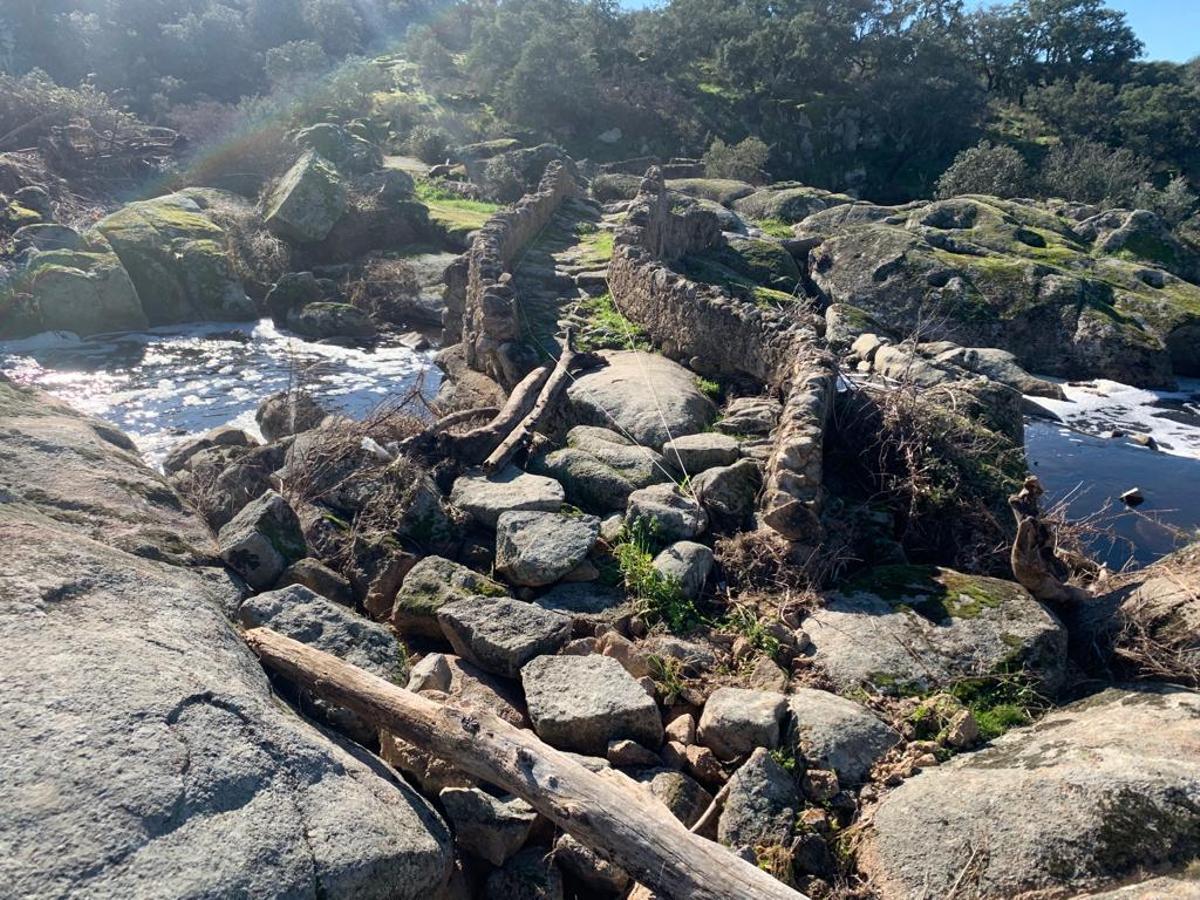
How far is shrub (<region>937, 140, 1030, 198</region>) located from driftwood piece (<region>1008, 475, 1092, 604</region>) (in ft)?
106

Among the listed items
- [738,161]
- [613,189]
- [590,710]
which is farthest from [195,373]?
[738,161]

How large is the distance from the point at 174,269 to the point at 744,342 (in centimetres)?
1673

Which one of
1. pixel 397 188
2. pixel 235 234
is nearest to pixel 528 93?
pixel 397 188

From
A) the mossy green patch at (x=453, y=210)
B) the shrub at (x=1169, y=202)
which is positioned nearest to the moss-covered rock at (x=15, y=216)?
the mossy green patch at (x=453, y=210)

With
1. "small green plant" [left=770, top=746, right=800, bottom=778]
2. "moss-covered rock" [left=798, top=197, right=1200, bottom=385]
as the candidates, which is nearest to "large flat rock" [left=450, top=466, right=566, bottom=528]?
"small green plant" [left=770, top=746, right=800, bottom=778]

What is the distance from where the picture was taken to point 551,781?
186 inches

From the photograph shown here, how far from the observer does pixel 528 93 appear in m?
44.0

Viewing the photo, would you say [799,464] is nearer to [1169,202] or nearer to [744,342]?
[744,342]

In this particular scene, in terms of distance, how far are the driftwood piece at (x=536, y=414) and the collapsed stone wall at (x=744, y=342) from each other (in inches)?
67.2

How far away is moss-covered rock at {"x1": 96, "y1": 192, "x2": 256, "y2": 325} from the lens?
72.3ft

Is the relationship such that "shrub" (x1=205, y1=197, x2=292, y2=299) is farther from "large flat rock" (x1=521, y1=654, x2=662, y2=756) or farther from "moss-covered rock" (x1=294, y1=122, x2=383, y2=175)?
"large flat rock" (x1=521, y1=654, x2=662, y2=756)

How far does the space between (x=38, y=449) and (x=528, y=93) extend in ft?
134

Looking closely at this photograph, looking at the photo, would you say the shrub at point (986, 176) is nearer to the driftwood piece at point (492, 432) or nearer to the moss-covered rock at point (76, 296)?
the moss-covered rock at point (76, 296)

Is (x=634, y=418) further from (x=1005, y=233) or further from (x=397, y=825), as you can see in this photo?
(x=1005, y=233)
